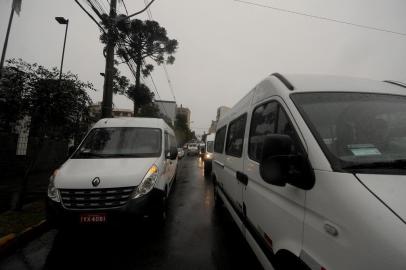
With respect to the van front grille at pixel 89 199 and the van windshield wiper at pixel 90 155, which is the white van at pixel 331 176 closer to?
the van front grille at pixel 89 199

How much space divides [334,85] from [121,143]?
3909 millimetres

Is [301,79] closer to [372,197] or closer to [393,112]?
[393,112]

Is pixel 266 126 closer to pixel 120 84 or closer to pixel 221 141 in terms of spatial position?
pixel 221 141

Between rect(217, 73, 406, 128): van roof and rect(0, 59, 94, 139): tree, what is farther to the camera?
rect(0, 59, 94, 139): tree

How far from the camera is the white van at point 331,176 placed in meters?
1.01

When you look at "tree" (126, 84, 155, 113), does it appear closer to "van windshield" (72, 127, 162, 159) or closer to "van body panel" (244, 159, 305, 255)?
"van windshield" (72, 127, 162, 159)

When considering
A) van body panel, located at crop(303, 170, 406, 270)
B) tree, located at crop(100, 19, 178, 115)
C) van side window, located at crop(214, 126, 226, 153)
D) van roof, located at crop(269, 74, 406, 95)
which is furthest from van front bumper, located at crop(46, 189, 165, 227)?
tree, located at crop(100, 19, 178, 115)

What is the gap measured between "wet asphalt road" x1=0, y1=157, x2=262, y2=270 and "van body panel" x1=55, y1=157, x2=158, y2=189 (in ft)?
2.26

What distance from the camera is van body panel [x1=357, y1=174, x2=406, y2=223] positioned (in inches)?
40.0

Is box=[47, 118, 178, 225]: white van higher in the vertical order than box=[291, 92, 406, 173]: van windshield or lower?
lower

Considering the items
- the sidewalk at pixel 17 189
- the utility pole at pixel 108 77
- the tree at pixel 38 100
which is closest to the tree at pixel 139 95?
the utility pole at pixel 108 77

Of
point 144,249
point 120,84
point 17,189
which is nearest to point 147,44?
point 120,84

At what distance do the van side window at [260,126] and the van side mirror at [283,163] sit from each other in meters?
0.69

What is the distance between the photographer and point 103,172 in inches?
133
